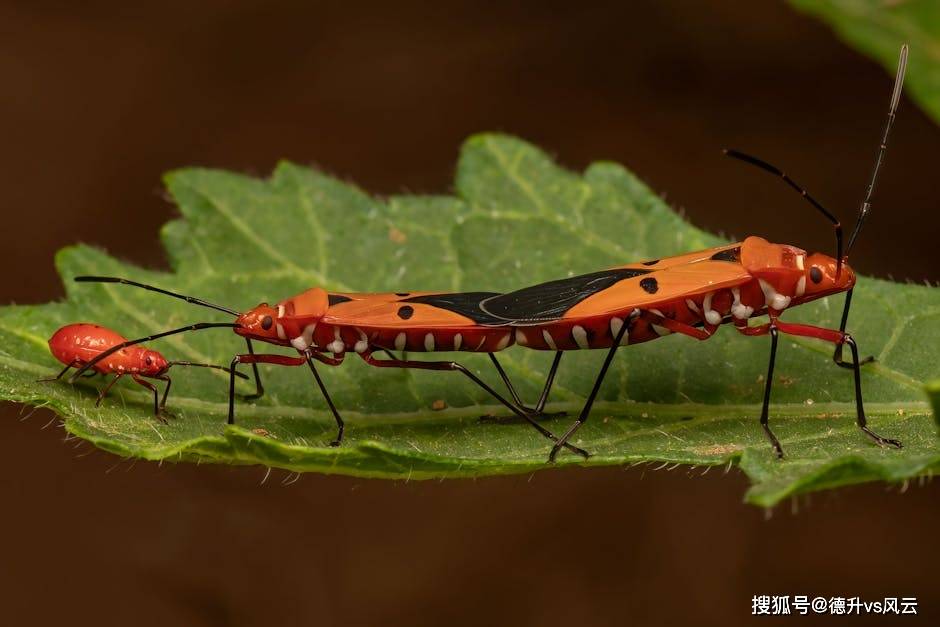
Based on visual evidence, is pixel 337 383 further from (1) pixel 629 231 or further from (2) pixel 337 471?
(1) pixel 629 231

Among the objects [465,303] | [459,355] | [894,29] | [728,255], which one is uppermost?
[894,29]

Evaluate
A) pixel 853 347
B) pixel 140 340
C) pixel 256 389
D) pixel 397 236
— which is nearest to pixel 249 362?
pixel 256 389

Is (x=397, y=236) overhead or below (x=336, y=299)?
overhead

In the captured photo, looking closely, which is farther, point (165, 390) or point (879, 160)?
point (165, 390)

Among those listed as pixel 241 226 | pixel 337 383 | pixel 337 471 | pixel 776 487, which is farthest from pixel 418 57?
pixel 776 487

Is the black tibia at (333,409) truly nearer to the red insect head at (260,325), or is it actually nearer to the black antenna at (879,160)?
the red insect head at (260,325)

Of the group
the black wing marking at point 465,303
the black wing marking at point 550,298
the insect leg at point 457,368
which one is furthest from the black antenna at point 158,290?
the black wing marking at point 550,298

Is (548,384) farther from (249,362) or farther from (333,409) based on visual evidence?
(249,362)
